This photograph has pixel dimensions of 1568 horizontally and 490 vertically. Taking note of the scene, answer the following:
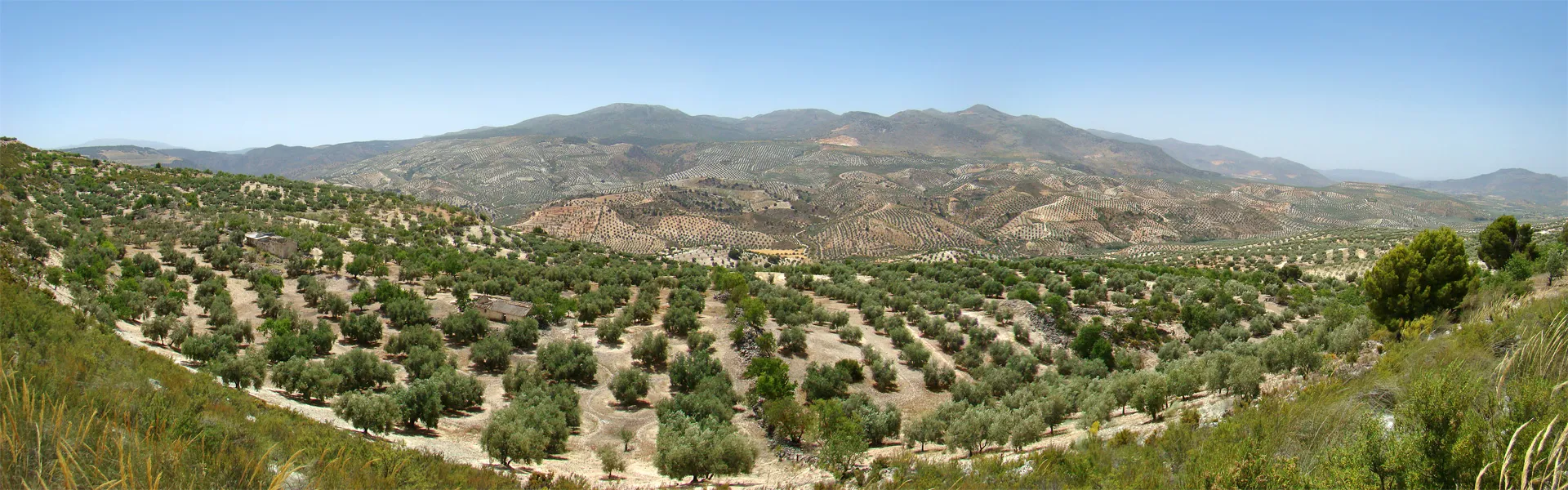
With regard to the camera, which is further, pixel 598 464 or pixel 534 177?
pixel 534 177

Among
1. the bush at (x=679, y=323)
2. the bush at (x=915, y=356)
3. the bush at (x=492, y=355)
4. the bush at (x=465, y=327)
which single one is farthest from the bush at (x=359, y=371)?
the bush at (x=915, y=356)

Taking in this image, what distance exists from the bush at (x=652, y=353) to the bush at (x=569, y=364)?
167 centimetres

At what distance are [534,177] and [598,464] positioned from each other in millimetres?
187020

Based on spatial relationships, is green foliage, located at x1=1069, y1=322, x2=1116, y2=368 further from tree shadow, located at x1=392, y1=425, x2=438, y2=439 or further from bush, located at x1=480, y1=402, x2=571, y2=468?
tree shadow, located at x1=392, y1=425, x2=438, y2=439

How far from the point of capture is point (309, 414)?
42.8 ft

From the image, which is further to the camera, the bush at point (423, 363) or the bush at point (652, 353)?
the bush at point (652, 353)

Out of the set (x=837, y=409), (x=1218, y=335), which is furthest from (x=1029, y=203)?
(x=837, y=409)

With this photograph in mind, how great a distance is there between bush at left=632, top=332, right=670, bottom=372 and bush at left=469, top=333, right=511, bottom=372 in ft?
13.0

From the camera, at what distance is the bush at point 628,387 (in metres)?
17.8

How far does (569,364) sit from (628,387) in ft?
7.84

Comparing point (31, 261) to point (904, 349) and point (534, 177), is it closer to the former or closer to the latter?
point (904, 349)

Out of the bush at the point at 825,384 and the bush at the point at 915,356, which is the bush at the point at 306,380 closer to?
the bush at the point at 825,384

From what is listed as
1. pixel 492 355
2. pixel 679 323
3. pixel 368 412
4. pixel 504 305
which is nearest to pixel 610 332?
pixel 679 323

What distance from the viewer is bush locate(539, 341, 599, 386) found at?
18984mm
